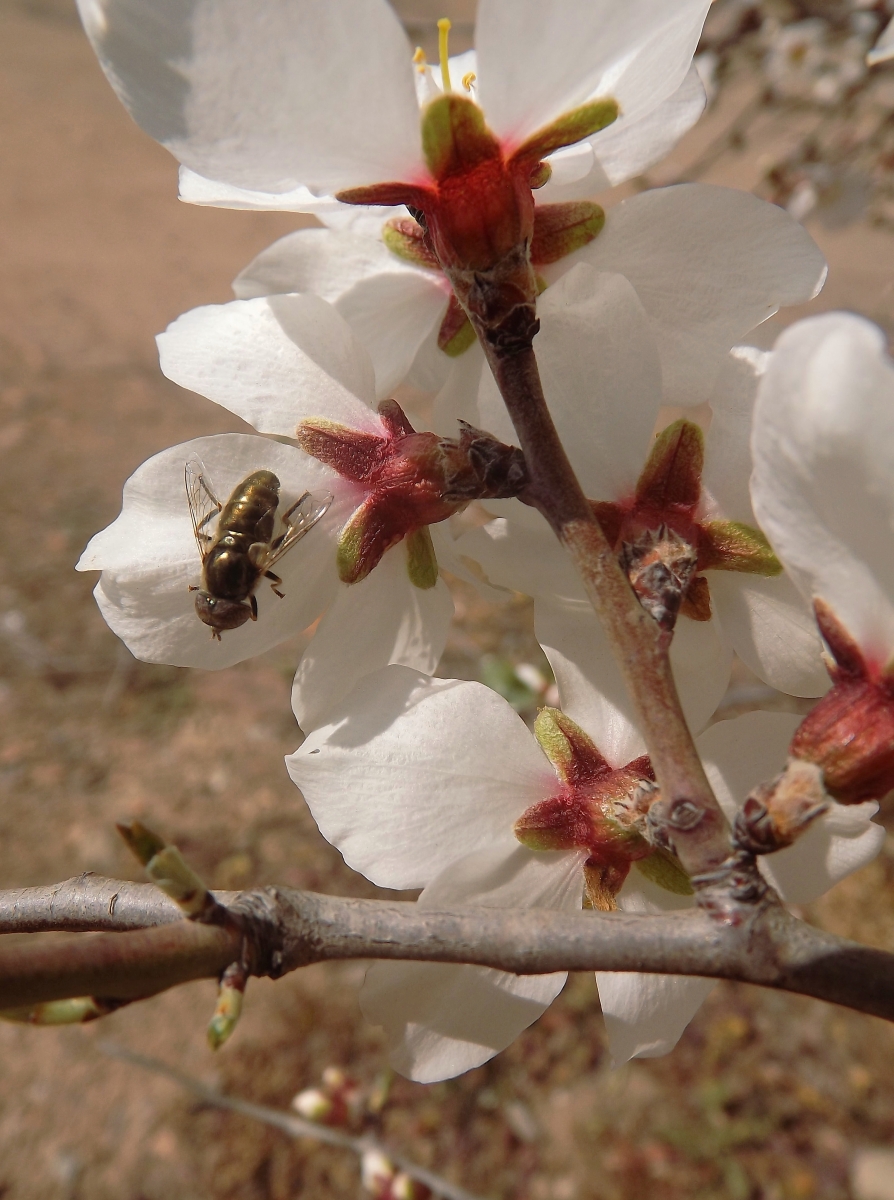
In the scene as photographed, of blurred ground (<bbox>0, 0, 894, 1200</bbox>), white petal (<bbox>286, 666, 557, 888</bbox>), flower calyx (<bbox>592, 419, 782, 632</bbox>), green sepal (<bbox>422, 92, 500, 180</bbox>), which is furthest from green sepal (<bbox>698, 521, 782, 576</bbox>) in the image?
blurred ground (<bbox>0, 0, 894, 1200</bbox>)

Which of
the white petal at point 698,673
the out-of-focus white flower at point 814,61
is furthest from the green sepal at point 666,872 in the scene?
the out-of-focus white flower at point 814,61

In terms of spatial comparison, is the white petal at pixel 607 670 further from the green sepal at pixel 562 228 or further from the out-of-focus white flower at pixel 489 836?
the green sepal at pixel 562 228

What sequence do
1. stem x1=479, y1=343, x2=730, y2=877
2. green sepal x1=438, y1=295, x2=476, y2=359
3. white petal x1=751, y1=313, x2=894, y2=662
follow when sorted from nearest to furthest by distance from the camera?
white petal x1=751, y1=313, x2=894, y2=662, stem x1=479, y1=343, x2=730, y2=877, green sepal x1=438, y1=295, x2=476, y2=359

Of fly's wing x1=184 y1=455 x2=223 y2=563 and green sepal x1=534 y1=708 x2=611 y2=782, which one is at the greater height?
fly's wing x1=184 y1=455 x2=223 y2=563

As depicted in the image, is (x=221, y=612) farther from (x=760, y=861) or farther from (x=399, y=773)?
(x=760, y=861)

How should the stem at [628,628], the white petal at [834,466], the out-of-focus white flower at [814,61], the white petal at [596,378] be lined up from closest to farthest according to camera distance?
1. the white petal at [834,466]
2. the stem at [628,628]
3. the white petal at [596,378]
4. the out-of-focus white flower at [814,61]

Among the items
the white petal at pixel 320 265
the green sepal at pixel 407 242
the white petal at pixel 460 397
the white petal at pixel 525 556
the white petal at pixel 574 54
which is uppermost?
the white petal at pixel 574 54

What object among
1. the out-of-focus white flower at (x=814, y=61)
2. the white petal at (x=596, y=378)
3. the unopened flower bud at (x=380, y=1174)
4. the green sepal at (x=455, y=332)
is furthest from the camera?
the out-of-focus white flower at (x=814, y=61)

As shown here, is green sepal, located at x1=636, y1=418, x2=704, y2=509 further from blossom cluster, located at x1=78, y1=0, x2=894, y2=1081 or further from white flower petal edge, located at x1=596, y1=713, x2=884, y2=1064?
white flower petal edge, located at x1=596, y1=713, x2=884, y2=1064
